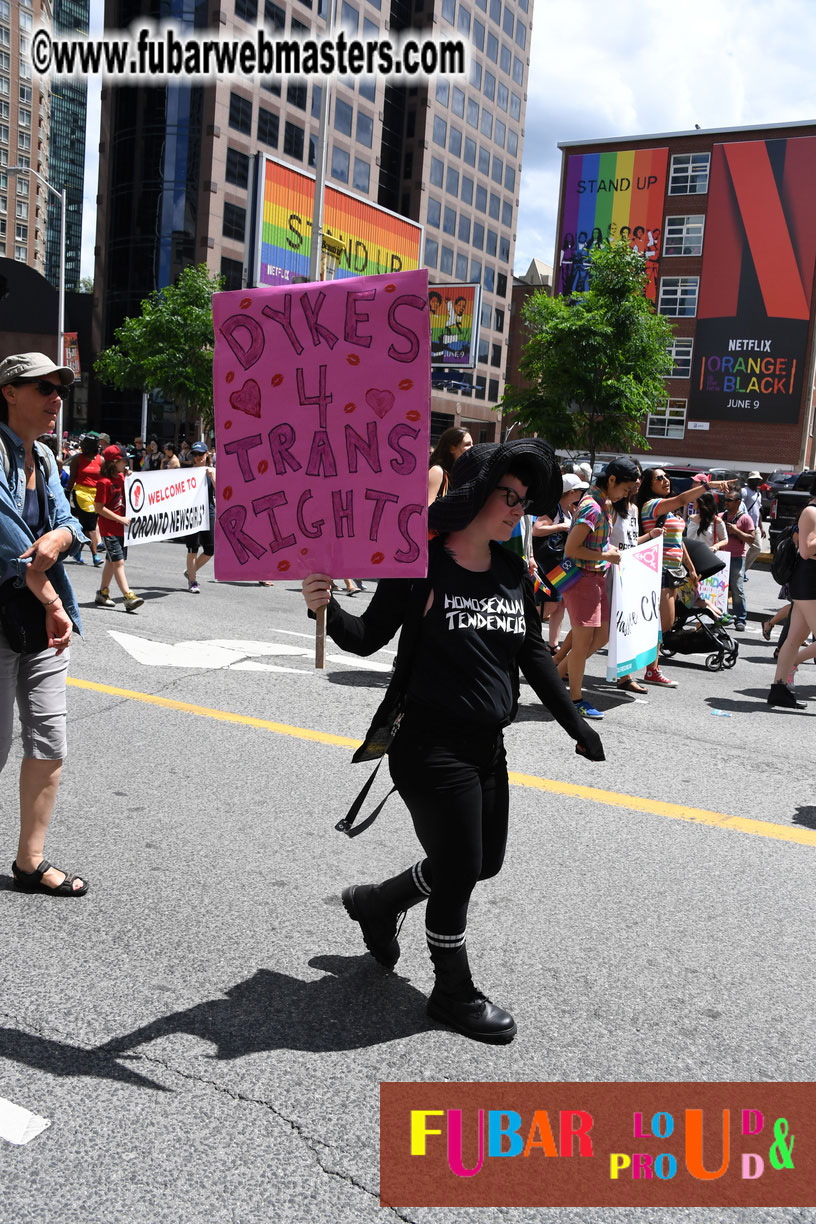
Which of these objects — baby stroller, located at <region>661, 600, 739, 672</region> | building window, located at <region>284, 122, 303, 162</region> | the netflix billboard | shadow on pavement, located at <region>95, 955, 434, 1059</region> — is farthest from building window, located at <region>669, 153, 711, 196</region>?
shadow on pavement, located at <region>95, 955, 434, 1059</region>

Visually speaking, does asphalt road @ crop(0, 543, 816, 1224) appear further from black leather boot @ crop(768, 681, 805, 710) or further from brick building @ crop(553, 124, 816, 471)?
brick building @ crop(553, 124, 816, 471)

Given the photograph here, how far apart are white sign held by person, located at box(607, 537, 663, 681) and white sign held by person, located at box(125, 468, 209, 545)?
607 centimetres

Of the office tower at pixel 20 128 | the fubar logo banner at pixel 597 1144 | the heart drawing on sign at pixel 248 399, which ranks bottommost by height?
the fubar logo banner at pixel 597 1144

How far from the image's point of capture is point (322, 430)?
3078 mm

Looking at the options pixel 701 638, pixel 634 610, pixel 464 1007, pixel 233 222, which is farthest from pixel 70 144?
pixel 464 1007

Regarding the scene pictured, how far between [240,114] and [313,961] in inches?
2298

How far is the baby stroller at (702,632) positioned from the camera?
33.0 ft

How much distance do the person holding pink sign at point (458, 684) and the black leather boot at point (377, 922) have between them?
21 centimetres

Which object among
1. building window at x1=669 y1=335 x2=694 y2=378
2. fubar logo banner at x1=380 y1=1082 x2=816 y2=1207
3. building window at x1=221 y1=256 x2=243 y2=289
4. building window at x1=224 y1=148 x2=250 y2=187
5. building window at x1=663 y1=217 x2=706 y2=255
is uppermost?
building window at x1=224 y1=148 x2=250 y2=187

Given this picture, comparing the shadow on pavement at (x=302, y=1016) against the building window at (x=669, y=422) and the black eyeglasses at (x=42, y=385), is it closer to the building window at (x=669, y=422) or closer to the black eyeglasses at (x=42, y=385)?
the black eyeglasses at (x=42, y=385)

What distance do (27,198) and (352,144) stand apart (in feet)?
252

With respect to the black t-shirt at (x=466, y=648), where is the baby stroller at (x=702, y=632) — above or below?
below

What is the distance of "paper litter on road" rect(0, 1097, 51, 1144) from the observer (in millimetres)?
2566

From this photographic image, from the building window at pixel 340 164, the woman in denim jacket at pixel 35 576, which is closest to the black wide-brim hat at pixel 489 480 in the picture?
the woman in denim jacket at pixel 35 576
